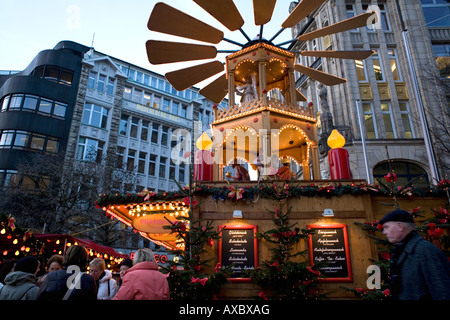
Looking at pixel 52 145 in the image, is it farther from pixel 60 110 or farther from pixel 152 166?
pixel 152 166

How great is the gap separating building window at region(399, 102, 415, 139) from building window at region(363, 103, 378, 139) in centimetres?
200

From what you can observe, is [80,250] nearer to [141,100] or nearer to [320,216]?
[320,216]

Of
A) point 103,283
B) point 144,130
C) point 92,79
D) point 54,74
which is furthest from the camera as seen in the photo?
point 144,130

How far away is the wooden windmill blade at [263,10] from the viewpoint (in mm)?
9996

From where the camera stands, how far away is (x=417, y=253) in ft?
8.55

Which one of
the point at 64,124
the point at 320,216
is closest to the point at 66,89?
the point at 64,124

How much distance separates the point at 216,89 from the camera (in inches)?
569

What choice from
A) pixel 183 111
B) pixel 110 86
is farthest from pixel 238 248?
pixel 183 111

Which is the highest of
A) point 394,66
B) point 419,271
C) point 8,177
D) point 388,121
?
point 394,66

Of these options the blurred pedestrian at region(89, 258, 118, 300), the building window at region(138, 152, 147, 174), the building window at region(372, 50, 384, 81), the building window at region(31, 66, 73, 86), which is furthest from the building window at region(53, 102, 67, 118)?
the blurred pedestrian at region(89, 258, 118, 300)

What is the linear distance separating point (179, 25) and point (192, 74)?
2.65 metres

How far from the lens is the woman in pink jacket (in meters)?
3.72

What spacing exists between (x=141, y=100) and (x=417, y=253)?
40980 millimetres

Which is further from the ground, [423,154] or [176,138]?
[176,138]
